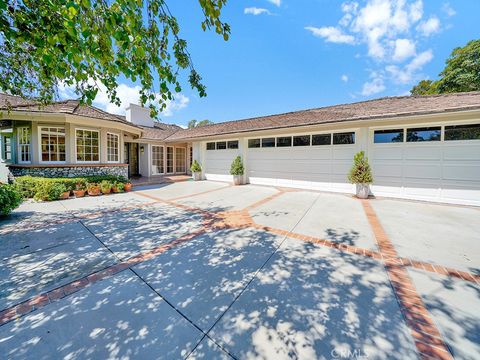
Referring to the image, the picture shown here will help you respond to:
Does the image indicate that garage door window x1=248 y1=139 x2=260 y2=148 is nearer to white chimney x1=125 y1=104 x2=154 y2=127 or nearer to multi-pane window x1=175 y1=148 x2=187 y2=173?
multi-pane window x1=175 y1=148 x2=187 y2=173

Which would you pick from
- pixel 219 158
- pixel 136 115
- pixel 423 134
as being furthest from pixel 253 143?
pixel 136 115

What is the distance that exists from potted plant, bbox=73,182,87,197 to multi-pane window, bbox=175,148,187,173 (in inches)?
359

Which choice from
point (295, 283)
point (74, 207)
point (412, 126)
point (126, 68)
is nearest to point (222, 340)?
point (295, 283)

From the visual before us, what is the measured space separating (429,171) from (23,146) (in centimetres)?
1740

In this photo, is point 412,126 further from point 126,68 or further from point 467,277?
point 126,68

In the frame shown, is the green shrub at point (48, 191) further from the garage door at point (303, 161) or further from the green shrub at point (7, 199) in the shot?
the garage door at point (303, 161)

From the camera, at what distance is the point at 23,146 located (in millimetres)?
9234

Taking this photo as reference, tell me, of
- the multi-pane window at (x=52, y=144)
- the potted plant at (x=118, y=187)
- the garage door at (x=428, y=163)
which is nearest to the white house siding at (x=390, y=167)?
the garage door at (x=428, y=163)

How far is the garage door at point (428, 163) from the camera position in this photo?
6664mm

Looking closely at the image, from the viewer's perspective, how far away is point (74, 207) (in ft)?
21.7

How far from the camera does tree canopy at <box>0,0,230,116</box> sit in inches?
76.6

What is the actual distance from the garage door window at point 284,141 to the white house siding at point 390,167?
22 centimetres

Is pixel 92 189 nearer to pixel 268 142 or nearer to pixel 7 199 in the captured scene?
pixel 7 199

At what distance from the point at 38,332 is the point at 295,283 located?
2815 mm
